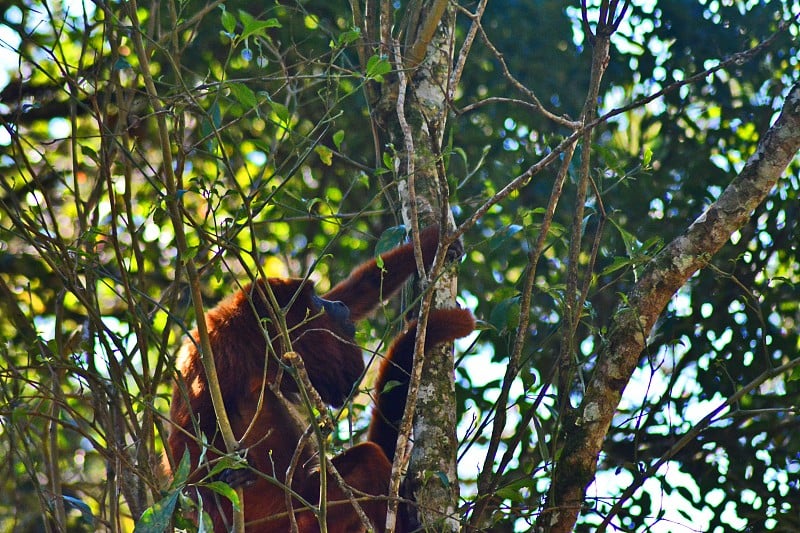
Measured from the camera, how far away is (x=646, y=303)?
3.13 metres

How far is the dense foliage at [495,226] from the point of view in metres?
3.15

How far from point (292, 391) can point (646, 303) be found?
6.39 feet

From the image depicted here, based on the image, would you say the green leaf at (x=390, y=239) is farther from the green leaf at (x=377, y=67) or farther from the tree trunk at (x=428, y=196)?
the green leaf at (x=377, y=67)

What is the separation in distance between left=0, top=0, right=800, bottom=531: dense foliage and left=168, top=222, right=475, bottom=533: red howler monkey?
0.59 feet

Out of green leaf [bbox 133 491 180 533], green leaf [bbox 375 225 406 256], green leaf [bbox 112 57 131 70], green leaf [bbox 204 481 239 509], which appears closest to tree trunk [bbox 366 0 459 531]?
green leaf [bbox 375 225 406 256]

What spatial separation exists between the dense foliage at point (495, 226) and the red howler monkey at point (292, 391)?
0.18m

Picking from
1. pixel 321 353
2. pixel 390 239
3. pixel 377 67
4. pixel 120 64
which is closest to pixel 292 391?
pixel 321 353

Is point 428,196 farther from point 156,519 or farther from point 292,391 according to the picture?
point 156,519

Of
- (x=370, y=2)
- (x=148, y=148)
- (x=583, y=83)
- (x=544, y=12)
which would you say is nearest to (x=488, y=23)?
(x=544, y=12)

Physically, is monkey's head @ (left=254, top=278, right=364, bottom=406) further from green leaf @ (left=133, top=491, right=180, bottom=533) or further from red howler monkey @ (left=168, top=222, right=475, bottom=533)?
green leaf @ (left=133, top=491, right=180, bottom=533)

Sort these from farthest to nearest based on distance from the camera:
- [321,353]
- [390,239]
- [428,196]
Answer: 1. [321,353]
2. [428,196]
3. [390,239]

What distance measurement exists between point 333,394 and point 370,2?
1927mm

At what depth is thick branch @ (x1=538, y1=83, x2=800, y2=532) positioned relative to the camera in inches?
122

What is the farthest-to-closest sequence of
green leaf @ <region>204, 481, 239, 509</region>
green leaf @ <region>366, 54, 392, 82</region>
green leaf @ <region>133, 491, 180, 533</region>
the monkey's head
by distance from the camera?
the monkey's head, green leaf @ <region>366, 54, 392, 82</region>, green leaf @ <region>204, 481, 239, 509</region>, green leaf @ <region>133, 491, 180, 533</region>
